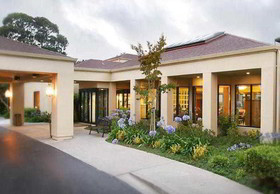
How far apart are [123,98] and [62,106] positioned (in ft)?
24.7

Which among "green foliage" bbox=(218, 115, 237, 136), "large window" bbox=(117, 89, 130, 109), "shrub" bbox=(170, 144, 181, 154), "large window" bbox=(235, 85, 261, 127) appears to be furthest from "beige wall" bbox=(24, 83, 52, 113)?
"shrub" bbox=(170, 144, 181, 154)

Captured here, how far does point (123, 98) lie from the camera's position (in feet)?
66.0

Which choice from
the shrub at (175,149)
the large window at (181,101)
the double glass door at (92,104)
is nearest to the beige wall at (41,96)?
the double glass door at (92,104)

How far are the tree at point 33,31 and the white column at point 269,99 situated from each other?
33.5 meters

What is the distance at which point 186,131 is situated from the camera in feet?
37.6

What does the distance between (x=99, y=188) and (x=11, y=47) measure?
948cm

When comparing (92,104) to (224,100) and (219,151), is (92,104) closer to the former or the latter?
(224,100)

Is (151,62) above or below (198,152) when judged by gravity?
above

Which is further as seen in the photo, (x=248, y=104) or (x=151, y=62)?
(x=248, y=104)

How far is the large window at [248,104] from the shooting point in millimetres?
13250

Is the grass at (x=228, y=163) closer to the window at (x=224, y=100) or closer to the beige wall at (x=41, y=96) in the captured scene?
the window at (x=224, y=100)

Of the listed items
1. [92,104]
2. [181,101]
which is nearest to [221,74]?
[181,101]

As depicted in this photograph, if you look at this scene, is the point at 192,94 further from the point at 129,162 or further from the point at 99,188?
the point at 99,188

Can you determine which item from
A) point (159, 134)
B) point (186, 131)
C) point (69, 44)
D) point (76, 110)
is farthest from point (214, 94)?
point (69, 44)
